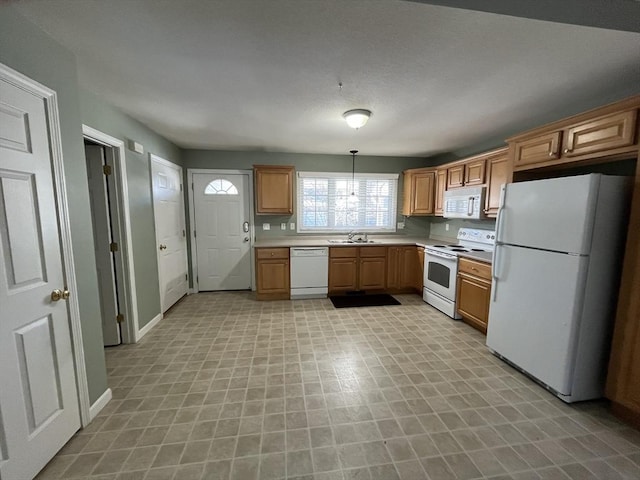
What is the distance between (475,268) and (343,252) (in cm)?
184

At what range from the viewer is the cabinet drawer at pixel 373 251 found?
13.9ft

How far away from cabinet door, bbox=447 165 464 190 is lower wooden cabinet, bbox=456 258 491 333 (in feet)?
4.10

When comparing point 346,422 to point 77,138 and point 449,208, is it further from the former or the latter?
point 449,208

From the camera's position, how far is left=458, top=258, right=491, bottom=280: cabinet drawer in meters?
2.89

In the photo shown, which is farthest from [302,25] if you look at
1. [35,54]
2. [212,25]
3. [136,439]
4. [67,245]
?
[136,439]

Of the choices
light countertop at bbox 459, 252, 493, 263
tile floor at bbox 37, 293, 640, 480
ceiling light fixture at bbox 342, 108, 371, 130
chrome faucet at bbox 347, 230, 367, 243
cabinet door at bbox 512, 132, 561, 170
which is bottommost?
tile floor at bbox 37, 293, 640, 480


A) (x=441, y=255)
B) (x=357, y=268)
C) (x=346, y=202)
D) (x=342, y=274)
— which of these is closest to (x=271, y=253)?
(x=342, y=274)

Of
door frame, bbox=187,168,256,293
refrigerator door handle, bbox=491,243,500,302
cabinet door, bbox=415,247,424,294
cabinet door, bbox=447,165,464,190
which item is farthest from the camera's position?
door frame, bbox=187,168,256,293

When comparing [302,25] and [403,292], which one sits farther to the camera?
[403,292]

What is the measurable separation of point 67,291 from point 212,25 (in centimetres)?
174

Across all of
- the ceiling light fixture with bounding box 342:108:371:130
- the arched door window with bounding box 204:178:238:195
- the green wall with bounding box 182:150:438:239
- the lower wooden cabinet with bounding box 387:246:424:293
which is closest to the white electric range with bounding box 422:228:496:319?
the lower wooden cabinet with bounding box 387:246:424:293

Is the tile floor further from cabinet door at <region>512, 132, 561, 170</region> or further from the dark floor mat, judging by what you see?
cabinet door at <region>512, 132, 561, 170</region>

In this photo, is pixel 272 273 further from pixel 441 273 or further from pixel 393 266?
pixel 441 273

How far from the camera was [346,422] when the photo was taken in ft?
→ 5.83
